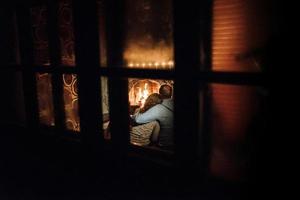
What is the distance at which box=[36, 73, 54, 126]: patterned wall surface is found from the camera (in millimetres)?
4930

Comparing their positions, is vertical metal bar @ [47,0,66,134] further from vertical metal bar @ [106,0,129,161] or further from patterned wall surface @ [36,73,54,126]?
vertical metal bar @ [106,0,129,161]

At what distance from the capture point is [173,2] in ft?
10.00

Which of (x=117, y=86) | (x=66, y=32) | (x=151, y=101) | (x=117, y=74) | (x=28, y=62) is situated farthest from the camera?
(x=151, y=101)

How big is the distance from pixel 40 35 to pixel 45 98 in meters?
0.95

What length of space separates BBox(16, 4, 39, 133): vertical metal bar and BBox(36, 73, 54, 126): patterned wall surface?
0.07 m

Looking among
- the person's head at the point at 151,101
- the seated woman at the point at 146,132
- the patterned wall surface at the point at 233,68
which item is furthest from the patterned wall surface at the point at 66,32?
the person's head at the point at 151,101

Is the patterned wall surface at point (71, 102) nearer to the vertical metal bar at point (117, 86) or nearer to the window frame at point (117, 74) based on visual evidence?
the window frame at point (117, 74)

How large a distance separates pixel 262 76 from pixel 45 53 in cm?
330

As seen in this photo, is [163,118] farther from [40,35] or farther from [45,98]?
[40,35]

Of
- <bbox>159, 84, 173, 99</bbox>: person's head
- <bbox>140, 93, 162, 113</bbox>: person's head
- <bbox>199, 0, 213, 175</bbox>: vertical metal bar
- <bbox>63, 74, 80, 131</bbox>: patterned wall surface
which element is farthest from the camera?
<bbox>159, 84, 173, 99</bbox>: person's head

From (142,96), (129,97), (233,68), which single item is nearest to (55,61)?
(129,97)

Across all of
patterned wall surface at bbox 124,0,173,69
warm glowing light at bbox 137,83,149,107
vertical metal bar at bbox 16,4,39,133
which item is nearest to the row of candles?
patterned wall surface at bbox 124,0,173,69

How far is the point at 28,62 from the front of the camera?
16.2ft

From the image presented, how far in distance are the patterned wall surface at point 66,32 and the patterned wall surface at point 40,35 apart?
358 mm
